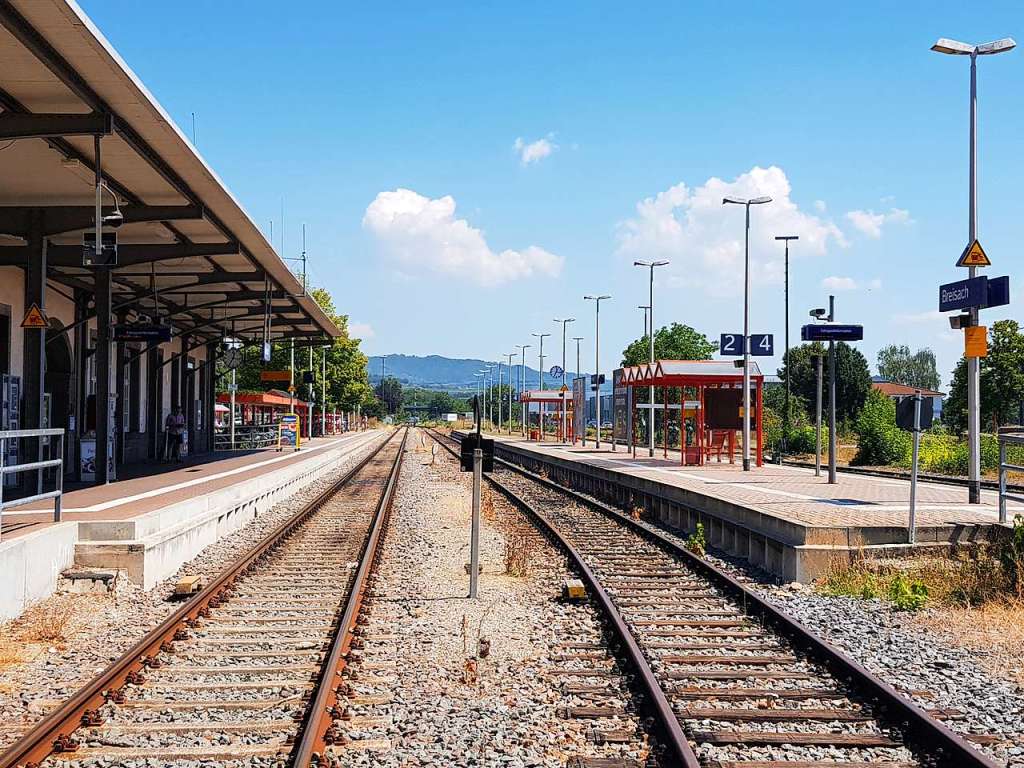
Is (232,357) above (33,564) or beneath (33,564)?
above

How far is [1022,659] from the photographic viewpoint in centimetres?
863

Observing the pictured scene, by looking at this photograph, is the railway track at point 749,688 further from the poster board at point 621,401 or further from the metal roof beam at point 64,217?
the poster board at point 621,401

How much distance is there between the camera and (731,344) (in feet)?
92.0

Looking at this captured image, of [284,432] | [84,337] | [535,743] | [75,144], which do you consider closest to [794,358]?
[284,432]

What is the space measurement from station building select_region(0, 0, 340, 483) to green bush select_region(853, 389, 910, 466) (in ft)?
62.7

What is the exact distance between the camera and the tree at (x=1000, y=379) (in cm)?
6234

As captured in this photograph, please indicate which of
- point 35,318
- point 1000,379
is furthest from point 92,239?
point 1000,379

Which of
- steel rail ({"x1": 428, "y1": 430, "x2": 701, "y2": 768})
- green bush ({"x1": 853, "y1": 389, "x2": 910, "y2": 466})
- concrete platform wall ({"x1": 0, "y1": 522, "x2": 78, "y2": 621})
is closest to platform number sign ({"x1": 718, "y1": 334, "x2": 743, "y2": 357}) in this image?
green bush ({"x1": 853, "y1": 389, "x2": 910, "y2": 466})

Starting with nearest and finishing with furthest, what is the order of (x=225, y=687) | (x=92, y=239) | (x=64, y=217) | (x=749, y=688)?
(x=225, y=687) < (x=749, y=688) < (x=64, y=217) < (x=92, y=239)

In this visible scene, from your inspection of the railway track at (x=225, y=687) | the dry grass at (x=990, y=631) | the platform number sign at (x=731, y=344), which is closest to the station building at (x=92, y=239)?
the railway track at (x=225, y=687)

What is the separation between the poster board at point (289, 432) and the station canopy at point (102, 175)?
13.0m

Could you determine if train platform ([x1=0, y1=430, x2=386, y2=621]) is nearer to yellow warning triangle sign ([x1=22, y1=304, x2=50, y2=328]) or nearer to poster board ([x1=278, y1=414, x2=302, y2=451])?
yellow warning triangle sign ([x1=22, y1=304, x2=50, y2=328])

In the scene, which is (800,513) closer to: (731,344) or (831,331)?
(831,331)

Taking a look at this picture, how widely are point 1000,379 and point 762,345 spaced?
4131 centimetres
